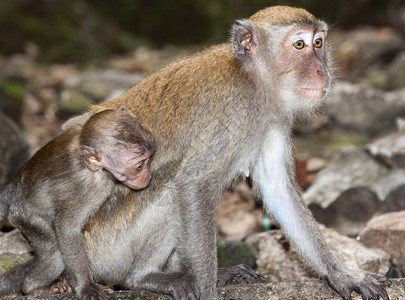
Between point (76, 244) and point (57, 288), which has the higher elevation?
point (76, 244)

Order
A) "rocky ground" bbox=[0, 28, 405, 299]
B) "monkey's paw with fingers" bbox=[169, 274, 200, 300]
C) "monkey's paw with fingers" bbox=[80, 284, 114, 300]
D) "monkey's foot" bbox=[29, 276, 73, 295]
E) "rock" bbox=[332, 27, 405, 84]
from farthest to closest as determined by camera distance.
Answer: "rock" bbox=[332, 27, 405, 84] → "rocky ground" bbox=[0, 28, 405, 299] → "monkey's foot" bbox=[29, 276, 73, 295] → "monkey's paw with fingers" bbox=[169, 274, 200, 300] → "monkey's paw with fingers" bbox=[80, 284, 114, 300]

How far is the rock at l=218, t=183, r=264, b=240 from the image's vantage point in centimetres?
655

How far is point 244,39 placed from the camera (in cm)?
433

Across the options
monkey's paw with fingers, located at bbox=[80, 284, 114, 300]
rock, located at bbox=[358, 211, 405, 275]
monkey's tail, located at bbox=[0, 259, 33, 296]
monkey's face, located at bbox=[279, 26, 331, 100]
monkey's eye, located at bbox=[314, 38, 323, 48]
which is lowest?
monkey's tail, located at bbox=[0, 259, 33, 296]

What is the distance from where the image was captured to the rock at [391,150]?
277 inches

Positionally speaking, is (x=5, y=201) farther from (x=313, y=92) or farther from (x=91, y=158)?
(x=313, y=92)

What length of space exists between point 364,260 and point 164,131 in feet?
7.03

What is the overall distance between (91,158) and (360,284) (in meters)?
2.14

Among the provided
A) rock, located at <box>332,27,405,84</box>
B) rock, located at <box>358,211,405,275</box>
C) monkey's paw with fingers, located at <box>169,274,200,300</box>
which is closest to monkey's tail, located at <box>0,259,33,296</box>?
monkey's paw with fingers, located at <box>169,274,200,300</box>

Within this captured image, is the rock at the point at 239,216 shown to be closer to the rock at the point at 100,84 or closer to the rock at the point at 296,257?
the rock at the point at 296,257

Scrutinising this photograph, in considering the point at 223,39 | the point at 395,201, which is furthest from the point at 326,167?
the point at 223,39

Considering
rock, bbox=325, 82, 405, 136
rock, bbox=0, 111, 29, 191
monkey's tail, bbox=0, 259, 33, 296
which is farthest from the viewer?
rock, bbox=325, 82, 405, 136

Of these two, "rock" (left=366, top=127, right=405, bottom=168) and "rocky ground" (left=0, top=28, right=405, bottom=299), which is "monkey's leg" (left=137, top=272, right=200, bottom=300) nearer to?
"rocky ground" (left=0, top=28, right=405, bottom=299)

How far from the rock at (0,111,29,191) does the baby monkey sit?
97.9 inches
